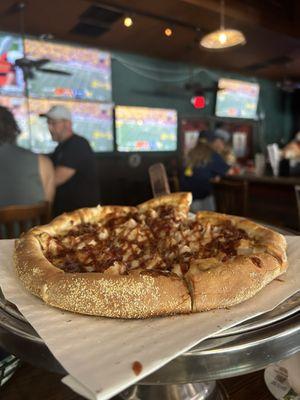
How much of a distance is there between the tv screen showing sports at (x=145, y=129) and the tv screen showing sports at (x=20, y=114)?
138 centimetres

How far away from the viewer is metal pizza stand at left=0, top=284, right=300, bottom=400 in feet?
2.13

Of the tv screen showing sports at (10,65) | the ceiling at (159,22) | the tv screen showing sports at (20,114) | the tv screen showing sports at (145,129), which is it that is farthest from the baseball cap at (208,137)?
the tv screen showing sports at (10,65)

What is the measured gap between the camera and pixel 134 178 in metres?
5.38

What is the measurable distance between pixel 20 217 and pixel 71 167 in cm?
116

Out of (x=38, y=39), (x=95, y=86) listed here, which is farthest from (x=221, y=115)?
(x=38, y=39)

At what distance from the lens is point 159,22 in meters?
4.20

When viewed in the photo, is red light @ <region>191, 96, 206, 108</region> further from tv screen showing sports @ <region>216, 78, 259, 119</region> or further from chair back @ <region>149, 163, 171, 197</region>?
chair back @ <region>149, 163, 171, 197</region>

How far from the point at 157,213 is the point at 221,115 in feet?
18.8

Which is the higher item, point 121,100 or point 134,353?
point 121,100

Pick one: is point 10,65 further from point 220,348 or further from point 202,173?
point 220,348

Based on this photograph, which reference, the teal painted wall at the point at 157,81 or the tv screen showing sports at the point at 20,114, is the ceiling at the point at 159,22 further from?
the tv screen showing sports at the point at 20,114

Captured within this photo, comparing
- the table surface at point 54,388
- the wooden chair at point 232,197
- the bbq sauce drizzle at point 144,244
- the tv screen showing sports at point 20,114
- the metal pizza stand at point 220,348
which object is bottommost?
the table surface at point 54,388

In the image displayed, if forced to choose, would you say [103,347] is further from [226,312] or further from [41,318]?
[226,312]

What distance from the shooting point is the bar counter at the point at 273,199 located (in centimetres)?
402
